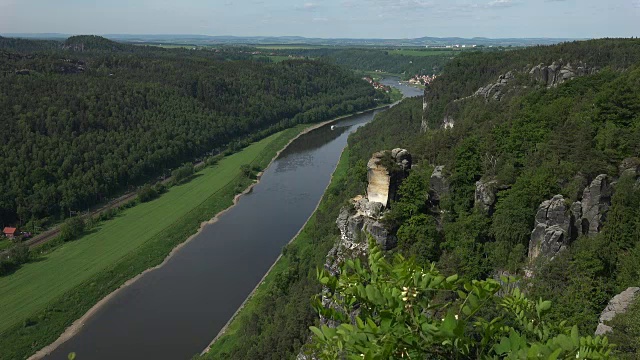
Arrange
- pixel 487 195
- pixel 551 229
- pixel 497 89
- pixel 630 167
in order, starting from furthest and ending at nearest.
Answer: pixel 497 89 → pixel 487 195 → pixel 630 167 → pixel 551 229

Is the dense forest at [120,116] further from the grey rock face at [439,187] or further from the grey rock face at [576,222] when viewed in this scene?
the grey rock face at [576,222]

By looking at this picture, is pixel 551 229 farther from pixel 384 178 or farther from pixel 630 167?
pixel 384 178

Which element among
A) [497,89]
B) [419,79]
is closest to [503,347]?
[497,89]

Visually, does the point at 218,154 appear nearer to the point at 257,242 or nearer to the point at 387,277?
the point at 257,242

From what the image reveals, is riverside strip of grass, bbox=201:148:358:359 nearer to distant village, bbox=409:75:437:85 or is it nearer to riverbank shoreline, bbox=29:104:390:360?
riverbank shoreline, bbox=29:104:390:360

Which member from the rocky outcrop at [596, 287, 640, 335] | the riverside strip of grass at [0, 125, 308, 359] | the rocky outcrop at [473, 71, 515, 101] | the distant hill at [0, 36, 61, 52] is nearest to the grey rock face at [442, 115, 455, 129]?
the rocky outcrop at [473, 71, 515, 101]

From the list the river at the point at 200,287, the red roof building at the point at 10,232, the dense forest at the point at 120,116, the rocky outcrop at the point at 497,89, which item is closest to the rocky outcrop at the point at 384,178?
the river at the point at 200,287
